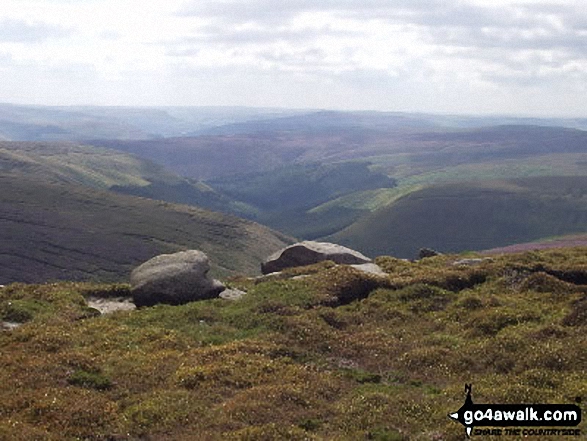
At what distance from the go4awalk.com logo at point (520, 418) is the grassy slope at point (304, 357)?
640mm

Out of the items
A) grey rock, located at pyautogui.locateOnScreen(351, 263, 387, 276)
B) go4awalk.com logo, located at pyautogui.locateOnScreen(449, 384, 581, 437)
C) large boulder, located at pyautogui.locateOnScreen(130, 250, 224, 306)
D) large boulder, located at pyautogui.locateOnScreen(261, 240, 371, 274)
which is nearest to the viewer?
go4awalk.com logo, located at pyautogui.locateOnScreen(449, 384, 581, 437)

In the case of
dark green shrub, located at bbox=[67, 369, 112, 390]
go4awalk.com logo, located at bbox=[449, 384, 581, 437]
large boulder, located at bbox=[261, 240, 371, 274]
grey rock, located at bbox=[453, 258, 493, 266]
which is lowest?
large boulder, located at bbox=[261, 240, 371, 274]

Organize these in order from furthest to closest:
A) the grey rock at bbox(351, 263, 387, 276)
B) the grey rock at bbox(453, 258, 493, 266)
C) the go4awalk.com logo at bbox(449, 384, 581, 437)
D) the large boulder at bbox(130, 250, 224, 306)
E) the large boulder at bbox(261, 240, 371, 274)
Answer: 1. the large boulder at bbox(261, 240, 371, 274)
2. the grey rock at bbox(453, 258, 493, 266)
3. the grey rock at bbox(351, 263, 387, 276)
4. the large boulder at bbox(130, 250, 224, 306)
5. the go4awalk.com logo at bbox(449, 384, 581, 437)

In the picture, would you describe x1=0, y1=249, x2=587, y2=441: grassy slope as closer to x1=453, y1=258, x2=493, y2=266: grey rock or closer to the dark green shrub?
the dark green shrub

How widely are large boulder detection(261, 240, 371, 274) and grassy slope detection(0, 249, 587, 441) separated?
13474 millimetres

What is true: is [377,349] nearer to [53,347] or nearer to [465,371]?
[465,371]

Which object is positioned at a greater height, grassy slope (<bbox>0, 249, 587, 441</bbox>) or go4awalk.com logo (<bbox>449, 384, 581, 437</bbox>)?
go4awalk.com logo (<bbox>449, 384, 581, 437</bbox>)

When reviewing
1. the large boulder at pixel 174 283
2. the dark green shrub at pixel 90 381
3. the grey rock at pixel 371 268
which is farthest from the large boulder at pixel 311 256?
the dark green shrub at pixel 90 381

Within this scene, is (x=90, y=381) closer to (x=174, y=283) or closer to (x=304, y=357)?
(x=304, y=357)

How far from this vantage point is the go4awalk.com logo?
1802cm

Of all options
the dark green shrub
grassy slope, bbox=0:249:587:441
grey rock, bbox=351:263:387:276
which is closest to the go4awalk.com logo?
grassy slope, bbox=0:249:587:441

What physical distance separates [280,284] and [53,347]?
15.6 meters

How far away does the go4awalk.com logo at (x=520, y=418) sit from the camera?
709 inches

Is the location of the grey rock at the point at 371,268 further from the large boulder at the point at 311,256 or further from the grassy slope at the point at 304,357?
the grassy slope at the point at 304,357
